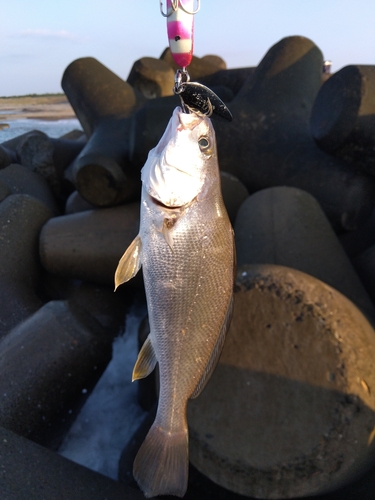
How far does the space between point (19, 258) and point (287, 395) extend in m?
2.76

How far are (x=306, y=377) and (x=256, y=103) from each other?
131 inches

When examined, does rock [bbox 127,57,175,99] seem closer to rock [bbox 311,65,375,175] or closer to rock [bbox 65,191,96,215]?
rock [bbox 65,191,96,215]

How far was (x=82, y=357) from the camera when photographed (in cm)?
283

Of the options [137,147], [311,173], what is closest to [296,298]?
[311,173]

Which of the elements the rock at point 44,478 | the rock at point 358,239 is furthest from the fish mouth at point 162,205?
the rock at point 358,239

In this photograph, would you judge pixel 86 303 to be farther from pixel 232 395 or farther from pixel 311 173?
pixel 311 173

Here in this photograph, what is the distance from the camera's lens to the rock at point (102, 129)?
4.05 metres

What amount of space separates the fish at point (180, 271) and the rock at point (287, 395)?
0.53 m

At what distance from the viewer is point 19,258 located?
3738 millimetres

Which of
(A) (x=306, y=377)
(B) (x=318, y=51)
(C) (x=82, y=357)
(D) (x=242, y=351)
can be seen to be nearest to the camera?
(A) (x=306, y=377)

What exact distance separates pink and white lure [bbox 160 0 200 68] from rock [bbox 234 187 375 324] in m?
1.69

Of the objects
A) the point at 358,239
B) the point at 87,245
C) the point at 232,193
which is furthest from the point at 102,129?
the point at 358,239

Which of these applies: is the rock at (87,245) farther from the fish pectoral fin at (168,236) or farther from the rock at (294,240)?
the fish pectoral fin at (168,236)

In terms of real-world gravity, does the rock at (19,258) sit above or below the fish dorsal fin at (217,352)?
below
